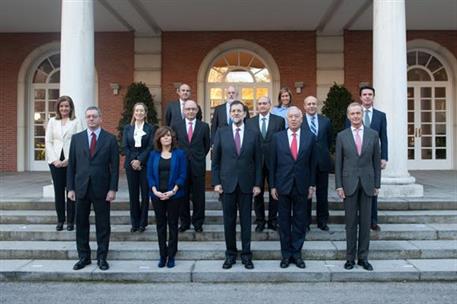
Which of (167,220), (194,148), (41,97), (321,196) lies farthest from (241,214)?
(41,97)

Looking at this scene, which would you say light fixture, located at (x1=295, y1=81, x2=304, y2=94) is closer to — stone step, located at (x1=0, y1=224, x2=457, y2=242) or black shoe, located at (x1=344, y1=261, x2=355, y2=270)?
stone step, located at (x1=0, y1=224, x2=457, y2=242)

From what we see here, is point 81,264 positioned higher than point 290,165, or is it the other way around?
point 290,165

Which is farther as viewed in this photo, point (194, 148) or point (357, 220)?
point (194, 148)

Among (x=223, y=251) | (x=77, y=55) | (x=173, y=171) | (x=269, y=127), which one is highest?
(x=77, y=55)

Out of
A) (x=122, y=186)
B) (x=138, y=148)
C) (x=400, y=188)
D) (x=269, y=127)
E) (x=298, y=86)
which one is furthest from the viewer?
(x=298, y=86)

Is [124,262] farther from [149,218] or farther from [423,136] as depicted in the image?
[423,136]

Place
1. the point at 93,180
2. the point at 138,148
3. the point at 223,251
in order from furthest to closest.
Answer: the point at 138,148 → the point at 223,251 → the point at 93,180

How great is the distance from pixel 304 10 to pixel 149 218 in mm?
7420

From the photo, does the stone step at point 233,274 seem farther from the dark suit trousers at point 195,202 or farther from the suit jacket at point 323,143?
the suit jacket at point 323,143

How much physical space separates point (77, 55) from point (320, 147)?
4.58 meters

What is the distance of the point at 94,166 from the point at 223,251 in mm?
1926

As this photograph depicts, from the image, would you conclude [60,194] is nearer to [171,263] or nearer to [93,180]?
[93,180]

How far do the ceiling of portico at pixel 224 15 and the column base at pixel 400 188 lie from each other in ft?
16.8

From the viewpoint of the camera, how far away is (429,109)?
14758mm
